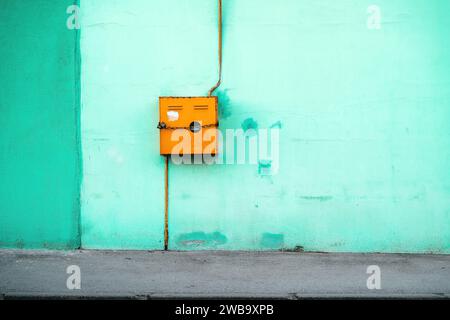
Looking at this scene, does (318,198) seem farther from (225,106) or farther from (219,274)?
(219,274)

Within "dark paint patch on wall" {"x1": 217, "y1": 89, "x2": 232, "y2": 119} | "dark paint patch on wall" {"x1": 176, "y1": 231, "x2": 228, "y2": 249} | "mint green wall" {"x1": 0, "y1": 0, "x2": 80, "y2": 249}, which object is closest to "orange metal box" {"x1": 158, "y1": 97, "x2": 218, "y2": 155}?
"dark paint patch on wall" {"x1": 217, "y1": 89, "x2": 232, "y2": 119}

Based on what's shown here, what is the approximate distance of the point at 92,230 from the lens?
638cm

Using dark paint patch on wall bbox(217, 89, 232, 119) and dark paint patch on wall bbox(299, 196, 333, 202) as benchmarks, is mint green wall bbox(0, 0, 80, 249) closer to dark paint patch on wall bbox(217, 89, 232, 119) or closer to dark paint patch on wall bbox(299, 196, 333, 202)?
dark paint patch on wall bbox(217, 89, 232, 119)

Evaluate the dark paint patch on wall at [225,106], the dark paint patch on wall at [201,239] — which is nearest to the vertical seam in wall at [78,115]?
the dark paint patch on wall at [201,239]

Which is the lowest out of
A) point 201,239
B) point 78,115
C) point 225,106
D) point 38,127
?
point 201,239

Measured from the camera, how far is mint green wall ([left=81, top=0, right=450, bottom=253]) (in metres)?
6.29

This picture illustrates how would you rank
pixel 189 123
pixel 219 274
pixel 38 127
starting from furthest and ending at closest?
pixel 38 127, pixel 189 123, pixel 219 274

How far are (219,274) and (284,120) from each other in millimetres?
2133

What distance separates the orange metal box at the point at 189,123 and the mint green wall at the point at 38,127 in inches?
48.0

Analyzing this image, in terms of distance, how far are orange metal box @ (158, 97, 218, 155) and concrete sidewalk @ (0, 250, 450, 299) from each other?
4.23 feet

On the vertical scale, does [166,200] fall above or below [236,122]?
below

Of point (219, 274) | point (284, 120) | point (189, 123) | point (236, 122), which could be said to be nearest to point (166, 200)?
point (189, 123)

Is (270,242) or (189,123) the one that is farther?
(270,242)

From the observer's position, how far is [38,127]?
6402 millimetres
